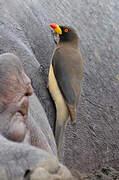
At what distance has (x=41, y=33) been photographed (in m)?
2.76

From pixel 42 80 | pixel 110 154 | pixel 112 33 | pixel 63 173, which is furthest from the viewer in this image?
pixel 112 33

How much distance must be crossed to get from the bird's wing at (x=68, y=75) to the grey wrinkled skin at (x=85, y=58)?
91 millimetres

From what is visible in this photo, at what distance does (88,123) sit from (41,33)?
631 mm

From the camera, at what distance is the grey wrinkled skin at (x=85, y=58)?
253cm

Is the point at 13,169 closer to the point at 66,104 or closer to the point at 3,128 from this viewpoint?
the point at 3,128

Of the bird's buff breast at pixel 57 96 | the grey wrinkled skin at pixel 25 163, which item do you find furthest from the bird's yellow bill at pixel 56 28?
the grey wrinkled skin at pixel 25 163

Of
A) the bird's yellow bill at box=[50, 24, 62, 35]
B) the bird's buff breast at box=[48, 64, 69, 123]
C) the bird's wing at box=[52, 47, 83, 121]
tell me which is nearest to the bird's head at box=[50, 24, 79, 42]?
the bird's yellow bill at box=[50, 24, 62, 35]

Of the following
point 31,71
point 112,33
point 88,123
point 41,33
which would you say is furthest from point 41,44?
point 112,33

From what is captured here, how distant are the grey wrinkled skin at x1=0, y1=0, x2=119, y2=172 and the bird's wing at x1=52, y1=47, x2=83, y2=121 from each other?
9cm

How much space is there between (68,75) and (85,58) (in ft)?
1.76

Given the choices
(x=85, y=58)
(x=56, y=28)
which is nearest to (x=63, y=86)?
(x=56, y=28)

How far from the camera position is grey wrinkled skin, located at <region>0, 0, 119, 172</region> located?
8.31ft

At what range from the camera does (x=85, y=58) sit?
10.2 feet

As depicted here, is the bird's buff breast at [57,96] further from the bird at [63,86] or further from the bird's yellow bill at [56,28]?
the bird's yellow bill at [56,28]
